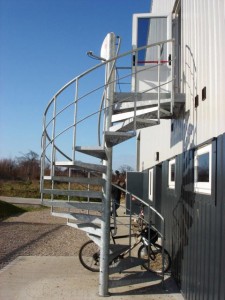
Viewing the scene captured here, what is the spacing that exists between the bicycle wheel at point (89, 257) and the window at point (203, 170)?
2596mm

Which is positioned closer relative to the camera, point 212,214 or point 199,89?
point 212,214

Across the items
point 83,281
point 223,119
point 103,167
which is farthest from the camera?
point 83,281

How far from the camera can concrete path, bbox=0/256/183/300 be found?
5.98 m

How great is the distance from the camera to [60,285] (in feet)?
21.3

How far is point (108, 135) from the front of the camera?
5816mm

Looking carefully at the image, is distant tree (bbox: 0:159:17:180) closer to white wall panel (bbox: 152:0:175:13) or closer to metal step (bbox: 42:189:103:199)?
white wall panel (bbox: 152:0:175:13)

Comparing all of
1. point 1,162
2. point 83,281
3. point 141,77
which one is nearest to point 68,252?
point 83,281

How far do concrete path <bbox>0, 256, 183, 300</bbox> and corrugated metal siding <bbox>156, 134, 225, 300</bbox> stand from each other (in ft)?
1.43

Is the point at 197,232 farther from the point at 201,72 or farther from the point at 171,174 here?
the point at 171,174

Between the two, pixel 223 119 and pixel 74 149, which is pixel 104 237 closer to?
pixel 74 149

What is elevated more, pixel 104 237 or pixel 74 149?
pixel 74 149

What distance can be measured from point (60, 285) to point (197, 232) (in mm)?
2437

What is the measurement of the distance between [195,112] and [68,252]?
4.85 m

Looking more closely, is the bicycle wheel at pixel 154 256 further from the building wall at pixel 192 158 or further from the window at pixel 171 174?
the window at pixel 171 174
